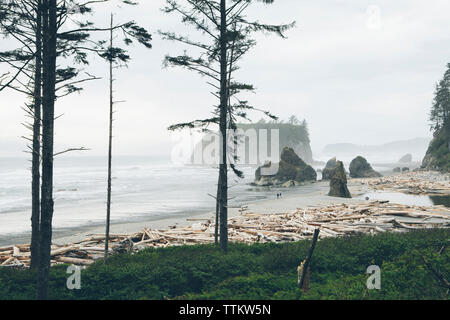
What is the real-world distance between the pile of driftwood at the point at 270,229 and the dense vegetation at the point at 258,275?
10.8 ft

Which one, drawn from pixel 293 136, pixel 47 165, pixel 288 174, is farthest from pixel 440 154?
pixel 293 136

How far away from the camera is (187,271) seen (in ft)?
30.2

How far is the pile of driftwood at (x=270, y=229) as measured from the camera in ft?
45.9

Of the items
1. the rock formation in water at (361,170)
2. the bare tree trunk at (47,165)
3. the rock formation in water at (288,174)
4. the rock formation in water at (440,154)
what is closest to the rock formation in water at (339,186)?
the rock formation in water at (288,174)

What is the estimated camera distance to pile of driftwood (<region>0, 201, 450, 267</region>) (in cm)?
1398

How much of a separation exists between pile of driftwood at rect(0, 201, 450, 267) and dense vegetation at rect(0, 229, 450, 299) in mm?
3296

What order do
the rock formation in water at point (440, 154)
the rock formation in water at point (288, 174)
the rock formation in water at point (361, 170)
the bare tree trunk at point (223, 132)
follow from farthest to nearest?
the rock formation in water at point (361, 170), the rock formation in water at point (440, 154), the rock formation in water at point (288, 174), the bare tree trunk at point (223, 132)

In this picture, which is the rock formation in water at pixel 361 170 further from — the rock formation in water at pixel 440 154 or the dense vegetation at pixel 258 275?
the dense vegetation at pixel 258 275

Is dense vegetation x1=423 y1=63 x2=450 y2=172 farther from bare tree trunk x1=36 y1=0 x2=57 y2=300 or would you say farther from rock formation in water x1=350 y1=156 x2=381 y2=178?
bare tree trunk x1=36 y1=0 x2=57 y2=300

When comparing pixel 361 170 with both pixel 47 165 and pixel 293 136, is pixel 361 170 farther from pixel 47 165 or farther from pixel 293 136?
Result: pixel 293 136

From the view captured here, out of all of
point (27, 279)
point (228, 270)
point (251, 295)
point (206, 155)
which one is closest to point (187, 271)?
point (228, 270)

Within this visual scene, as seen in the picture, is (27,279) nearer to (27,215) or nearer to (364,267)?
(364,267)

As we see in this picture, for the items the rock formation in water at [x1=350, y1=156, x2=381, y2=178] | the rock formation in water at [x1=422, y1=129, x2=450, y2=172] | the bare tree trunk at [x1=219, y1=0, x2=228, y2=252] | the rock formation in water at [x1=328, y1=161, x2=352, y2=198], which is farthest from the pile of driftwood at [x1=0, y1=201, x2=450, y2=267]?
the rock formation in water at [x1=422, y1=129, x2=450, y2=172]
